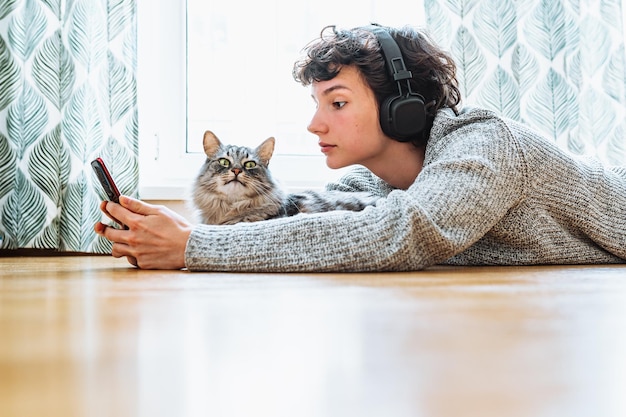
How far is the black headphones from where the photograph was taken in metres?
1.38


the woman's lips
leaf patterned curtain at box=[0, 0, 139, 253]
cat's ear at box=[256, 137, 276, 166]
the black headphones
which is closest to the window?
leaf patterned curtain at box=[0, 0, 139, 253]

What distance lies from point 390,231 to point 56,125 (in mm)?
1459

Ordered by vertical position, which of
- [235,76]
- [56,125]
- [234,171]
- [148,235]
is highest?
[235,76]

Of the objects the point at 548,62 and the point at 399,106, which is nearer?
the point at 399,106

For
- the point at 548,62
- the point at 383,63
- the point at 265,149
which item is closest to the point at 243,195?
the point at 265,149

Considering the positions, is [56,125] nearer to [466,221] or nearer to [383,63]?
[383,63]

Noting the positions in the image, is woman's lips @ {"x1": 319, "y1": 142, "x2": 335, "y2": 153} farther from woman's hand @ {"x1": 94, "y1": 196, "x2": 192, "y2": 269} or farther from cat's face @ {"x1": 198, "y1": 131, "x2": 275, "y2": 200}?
woman's hand @ {"x1": 94, "y1": 196, "x2": 192, "y2": 269}

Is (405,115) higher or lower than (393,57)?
lower

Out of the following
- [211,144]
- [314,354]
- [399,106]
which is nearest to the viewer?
[314,354]

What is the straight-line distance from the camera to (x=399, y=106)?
1.38 m

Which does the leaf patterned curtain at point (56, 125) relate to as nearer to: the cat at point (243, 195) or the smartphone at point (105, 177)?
the cat at point (243, 195)

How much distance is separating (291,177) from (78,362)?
91.0 inches

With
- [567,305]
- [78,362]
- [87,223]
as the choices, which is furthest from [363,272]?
[87,223]

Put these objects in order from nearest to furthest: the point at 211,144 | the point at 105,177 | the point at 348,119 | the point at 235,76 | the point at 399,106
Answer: the point at 105,177 → the point at 399,106 → the point at 348,119 → the point at 211,144 → the point at 235,76
